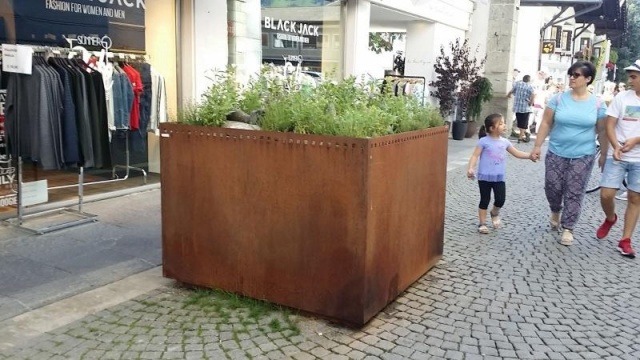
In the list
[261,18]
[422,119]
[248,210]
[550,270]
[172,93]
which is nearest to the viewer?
[248,210]

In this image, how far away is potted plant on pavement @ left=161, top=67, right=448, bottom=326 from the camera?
3.47 metres

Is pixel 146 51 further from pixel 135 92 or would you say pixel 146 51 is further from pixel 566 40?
pixel 566 40

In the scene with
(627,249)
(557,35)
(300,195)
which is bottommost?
(627,249)

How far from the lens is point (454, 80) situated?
14891mm

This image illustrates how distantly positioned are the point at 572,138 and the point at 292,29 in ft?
18.7

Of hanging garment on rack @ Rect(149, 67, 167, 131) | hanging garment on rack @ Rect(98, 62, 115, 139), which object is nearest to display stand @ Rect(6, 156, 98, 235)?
hanging garment on rack @ Rect(98, 62, 115, 139)

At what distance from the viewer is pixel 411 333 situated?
3.58m

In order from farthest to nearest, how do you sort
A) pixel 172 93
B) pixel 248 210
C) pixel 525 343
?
pixel 172 93, pixel 248 210, pixel 525 343

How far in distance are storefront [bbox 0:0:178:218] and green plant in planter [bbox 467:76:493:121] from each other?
951cm

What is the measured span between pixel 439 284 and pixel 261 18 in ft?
19.6

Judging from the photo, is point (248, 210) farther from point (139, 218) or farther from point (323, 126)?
point (139, 218)

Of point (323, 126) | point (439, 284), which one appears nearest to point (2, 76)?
point (323, 126)

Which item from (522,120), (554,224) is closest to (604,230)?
(554,224)

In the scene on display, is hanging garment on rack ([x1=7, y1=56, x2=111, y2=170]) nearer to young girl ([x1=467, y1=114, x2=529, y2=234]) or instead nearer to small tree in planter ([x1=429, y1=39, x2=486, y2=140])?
young girl ([x1=467, y1=114, x2=529, y2=234])
